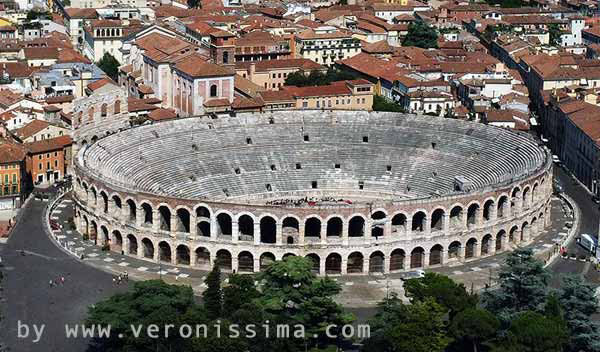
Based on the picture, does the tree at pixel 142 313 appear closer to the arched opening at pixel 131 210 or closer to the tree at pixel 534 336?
the arched opening at pixel 131 210

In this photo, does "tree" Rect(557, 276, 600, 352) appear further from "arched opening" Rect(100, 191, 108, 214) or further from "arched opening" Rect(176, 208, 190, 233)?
"arched opening" Rect(100, 191, 108, 214)

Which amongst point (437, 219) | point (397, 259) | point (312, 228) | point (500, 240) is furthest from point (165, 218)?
point (500, 240)

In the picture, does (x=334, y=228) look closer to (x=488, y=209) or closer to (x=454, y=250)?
(x=454, y=250)

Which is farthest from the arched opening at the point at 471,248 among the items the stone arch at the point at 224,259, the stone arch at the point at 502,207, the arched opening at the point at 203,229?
the arched opening at the point at 203,229

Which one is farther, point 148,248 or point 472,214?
point 472,214

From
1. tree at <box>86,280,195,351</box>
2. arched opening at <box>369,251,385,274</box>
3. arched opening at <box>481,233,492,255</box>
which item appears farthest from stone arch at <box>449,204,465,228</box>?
tree at <box>86,280,195,351</box>

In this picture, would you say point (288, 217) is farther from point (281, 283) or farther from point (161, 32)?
point (161, 32)
